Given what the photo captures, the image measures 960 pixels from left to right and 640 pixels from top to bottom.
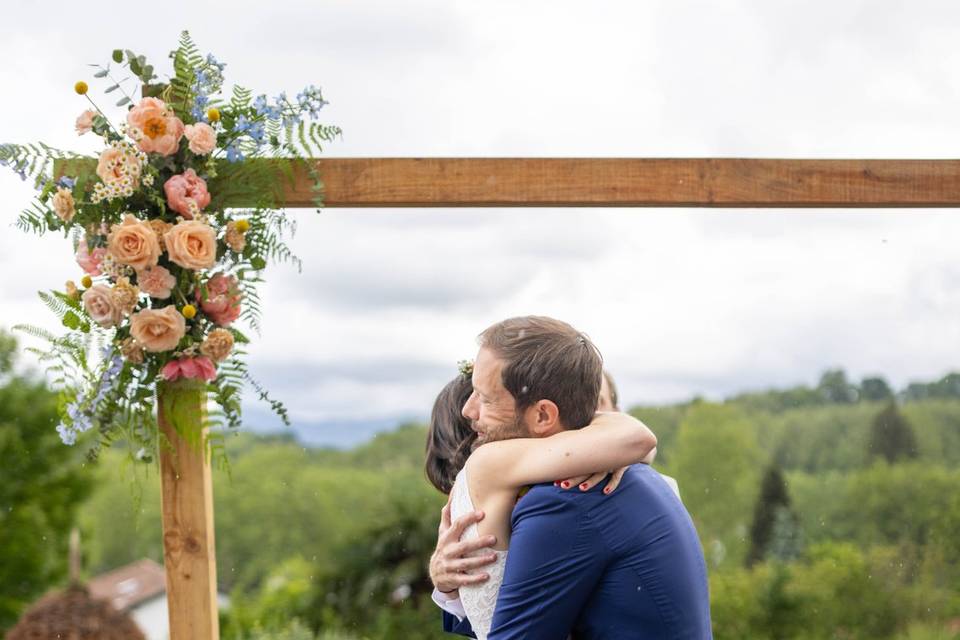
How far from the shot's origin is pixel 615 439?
1575mm

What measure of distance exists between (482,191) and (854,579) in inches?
111

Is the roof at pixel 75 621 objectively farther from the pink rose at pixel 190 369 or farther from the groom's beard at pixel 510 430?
the groom's beard at pixel 510 430

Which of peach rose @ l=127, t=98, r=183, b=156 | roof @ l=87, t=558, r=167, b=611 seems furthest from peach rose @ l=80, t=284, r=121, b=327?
roof @ l=87, t=558, r=167, b=611

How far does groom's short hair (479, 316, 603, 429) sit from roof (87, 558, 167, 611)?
584 centimetres

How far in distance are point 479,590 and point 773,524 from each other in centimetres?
328

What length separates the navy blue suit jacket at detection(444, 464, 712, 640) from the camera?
5.05 ft

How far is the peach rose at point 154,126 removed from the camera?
229 cm

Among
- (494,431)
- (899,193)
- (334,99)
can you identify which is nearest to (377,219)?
(334,99)

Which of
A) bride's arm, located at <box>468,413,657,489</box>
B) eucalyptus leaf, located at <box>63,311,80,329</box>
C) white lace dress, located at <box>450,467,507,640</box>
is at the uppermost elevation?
eucalyptus leaf, located at <box>63,311,80,329</box>

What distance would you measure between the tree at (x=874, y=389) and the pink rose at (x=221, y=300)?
329cm

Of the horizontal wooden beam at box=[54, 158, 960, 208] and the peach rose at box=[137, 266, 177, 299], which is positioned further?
the horizontal wooden beam at box=[54, 158, 960, 208]

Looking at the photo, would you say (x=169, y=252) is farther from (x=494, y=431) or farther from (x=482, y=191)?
(x=494, y=431)

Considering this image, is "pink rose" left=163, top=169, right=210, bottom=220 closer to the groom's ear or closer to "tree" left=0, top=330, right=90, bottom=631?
the groom's ear

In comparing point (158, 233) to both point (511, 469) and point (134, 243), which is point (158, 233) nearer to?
point (134, 243)
